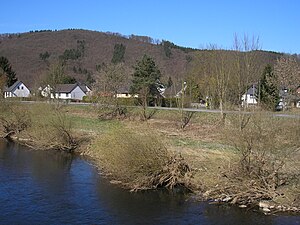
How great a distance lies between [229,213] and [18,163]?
14380 mm

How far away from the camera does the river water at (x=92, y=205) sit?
14.8 m

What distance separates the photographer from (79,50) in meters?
142

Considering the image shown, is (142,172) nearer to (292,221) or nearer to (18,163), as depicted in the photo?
(292,221)

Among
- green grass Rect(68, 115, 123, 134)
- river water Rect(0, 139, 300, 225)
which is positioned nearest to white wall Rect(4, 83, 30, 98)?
green grass Rect(68, 115, 123, 134)

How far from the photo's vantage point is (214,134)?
3272cm

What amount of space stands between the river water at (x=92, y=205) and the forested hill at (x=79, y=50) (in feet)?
316

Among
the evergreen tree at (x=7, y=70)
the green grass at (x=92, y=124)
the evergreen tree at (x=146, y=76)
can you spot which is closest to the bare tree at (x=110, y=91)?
the green grass at (x=92, y=124)

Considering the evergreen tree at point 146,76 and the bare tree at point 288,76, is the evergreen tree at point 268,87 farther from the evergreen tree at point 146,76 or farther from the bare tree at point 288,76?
the evergreen tree at point 146,76

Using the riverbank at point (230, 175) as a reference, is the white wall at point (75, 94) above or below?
above

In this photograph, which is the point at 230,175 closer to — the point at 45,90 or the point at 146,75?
the point at 146,75

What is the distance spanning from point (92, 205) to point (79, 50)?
13005cm

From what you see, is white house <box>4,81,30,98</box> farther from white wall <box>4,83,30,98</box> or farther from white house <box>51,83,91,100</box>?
white house <box>51,83,91,100</box>

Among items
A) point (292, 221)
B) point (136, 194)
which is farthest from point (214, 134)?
point (292, 221)

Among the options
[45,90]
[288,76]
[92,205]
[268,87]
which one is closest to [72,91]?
[45,90]
